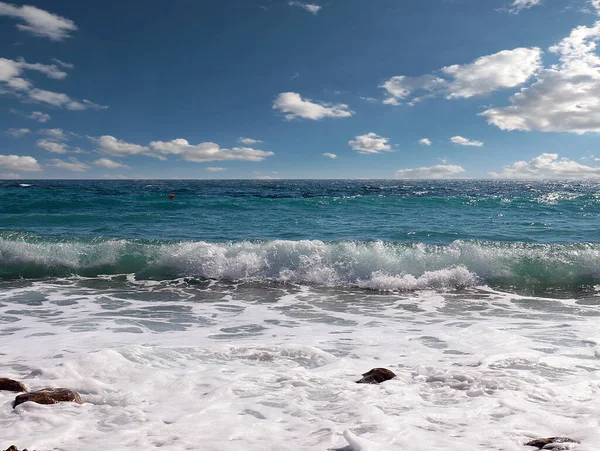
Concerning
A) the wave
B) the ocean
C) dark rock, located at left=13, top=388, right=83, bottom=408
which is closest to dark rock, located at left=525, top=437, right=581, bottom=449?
the ocean

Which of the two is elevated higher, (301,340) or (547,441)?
(547,441)

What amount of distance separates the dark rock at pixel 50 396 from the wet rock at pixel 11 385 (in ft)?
1.16

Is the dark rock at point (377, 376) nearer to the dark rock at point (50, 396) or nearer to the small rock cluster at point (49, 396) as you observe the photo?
the small rock cluster at point (49, 396)

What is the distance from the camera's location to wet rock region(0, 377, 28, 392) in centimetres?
447

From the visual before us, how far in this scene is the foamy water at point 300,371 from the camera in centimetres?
373

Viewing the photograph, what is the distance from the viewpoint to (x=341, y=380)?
509 centimetres

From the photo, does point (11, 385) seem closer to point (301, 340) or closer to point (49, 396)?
point (49, 396)

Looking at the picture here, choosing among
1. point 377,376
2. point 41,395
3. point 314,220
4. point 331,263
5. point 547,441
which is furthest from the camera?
point 314,220

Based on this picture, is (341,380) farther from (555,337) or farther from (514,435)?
(555,337)

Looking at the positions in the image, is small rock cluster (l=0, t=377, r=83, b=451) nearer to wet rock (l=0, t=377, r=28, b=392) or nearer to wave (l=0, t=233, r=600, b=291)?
wet rock (l=0, t=377, r=28, b=392)

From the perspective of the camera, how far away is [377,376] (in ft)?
16.4

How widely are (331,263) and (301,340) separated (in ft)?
19.5

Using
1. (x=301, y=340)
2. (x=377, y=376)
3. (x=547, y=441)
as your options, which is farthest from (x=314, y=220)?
(x=547, y=441)

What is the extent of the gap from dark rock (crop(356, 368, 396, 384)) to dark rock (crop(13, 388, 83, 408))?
3.24 m
